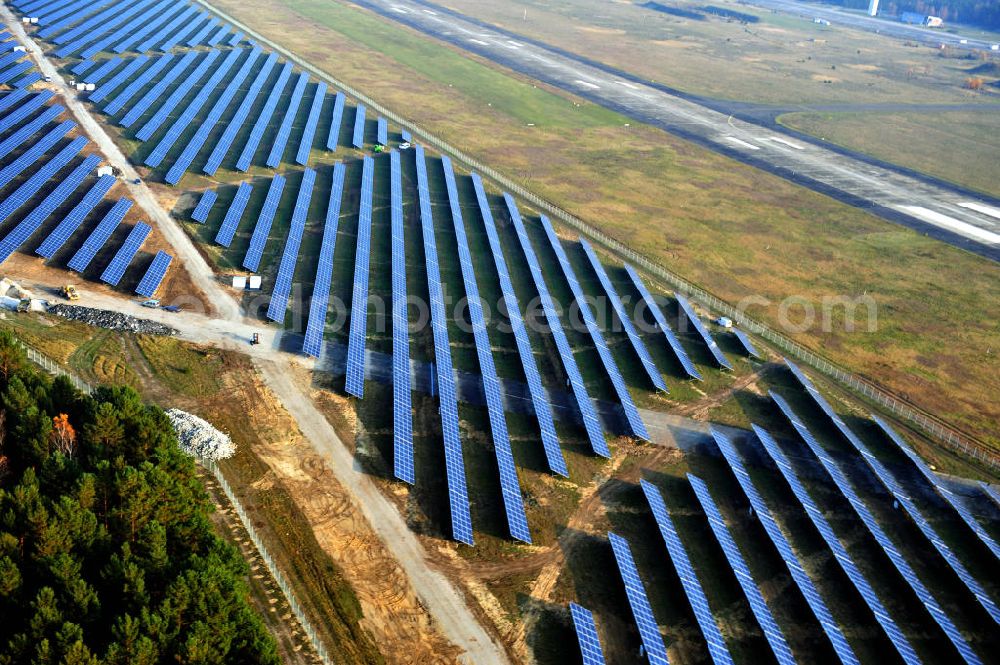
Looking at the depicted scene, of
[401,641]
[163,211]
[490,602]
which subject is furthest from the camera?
[163,211]

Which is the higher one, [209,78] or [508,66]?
[508,66]

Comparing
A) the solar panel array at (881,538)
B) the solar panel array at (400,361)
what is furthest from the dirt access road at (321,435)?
the solar panel array at (881,538)

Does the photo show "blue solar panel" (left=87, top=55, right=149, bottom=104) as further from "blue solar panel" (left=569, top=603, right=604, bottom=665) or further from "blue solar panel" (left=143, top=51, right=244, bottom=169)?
"blue solar panel" (left=569, top=603, right=604, bottom=665)

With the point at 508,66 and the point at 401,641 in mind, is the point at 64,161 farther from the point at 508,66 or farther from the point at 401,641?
the point at 508,66

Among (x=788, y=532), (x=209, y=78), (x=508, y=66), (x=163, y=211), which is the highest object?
(x=508, y=66)

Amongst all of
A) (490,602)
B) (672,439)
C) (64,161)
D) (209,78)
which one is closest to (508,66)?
(209,78)

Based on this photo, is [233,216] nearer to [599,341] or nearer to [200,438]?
[200,438]

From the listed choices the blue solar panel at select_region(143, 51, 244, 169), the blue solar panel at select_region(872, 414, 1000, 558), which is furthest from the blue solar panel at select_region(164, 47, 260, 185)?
the blue solar panel at select_region(872, 414, 1000, 558)
